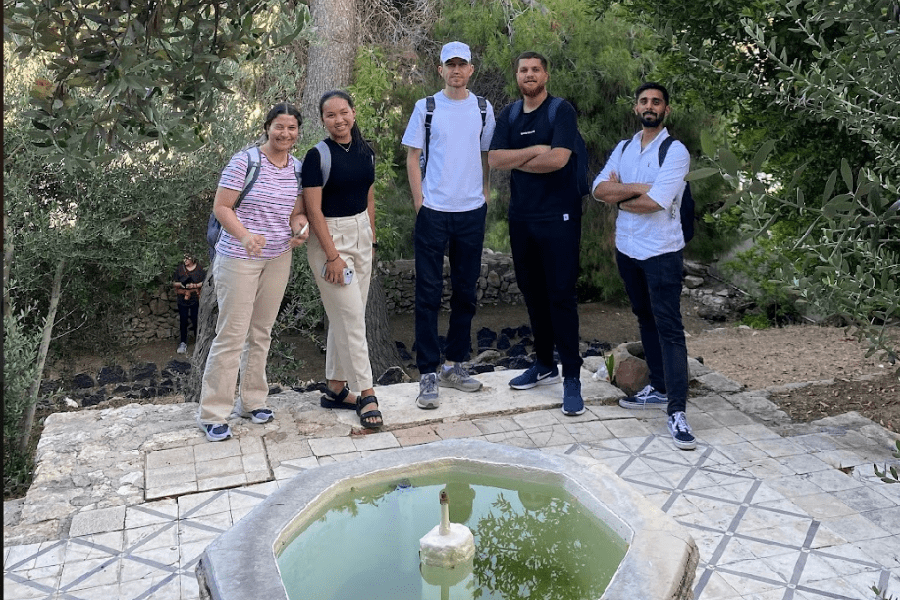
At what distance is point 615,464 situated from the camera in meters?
5.17

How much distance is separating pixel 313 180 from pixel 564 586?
109 inches

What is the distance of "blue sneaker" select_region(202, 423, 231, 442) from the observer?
5473 millimetres

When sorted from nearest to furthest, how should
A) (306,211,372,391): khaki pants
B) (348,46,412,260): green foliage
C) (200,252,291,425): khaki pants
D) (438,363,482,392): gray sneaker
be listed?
(200,252,291,425): khaki pants < (306,211,372,391): khaki pants < (438,363,482,392): gray sneaker < (348,46,412,260): green foliage

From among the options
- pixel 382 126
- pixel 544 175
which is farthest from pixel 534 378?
pixel 382 126

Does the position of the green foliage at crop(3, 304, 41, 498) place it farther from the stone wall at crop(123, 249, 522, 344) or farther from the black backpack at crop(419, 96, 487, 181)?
the stone wall at crop(123, 249, 522, 344)

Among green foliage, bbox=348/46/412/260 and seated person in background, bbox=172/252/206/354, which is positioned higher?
green foliage, bbox=348/46/412/260

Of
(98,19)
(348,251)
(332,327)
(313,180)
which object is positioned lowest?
(332,327)

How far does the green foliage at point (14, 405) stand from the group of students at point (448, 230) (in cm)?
166

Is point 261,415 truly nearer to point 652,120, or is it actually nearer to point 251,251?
point 251,251

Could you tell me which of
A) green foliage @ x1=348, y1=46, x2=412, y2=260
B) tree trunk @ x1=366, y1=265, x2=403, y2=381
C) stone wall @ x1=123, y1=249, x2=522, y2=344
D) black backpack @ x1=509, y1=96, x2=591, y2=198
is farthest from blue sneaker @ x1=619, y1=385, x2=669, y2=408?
stone wall @ x1=123, y1=249, x2=522, y2=344

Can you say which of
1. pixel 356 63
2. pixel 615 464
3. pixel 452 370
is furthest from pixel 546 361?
pixel 356 63

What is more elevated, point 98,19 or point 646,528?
point 98,19

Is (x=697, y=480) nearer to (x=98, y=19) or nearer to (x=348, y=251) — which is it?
(x=348, y=251)

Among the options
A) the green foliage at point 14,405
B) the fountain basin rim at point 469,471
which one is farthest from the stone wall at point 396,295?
the fountain basin rim at point 469,471
